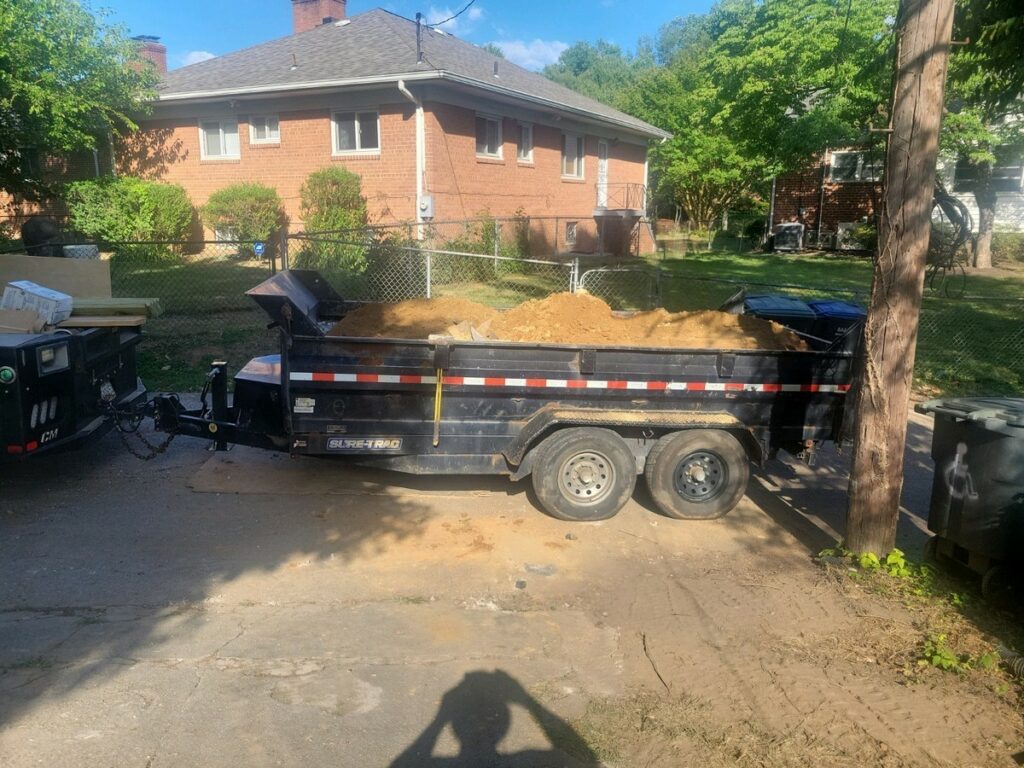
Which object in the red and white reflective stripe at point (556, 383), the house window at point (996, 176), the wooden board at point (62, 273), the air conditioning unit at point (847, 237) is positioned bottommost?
the red and white reflective stripe at point (556, 383)

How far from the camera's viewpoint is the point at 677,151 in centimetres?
3681

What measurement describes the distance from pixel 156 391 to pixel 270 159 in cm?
1138

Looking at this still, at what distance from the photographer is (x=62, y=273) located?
795 cm

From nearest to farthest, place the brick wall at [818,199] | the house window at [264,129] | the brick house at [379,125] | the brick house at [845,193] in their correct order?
the brick house at [379,125] → the house window at [264,129] → the brick house at [845,193] → the brick wall at [818,199]

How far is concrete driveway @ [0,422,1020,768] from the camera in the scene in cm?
376

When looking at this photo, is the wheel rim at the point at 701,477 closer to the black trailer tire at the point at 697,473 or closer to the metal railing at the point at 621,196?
the black trailer tire at the point at 697,473

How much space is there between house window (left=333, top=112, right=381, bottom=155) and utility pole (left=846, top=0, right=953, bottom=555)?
1468cm

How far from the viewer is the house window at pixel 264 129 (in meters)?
19.9

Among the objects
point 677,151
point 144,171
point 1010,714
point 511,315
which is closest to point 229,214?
point 144,171

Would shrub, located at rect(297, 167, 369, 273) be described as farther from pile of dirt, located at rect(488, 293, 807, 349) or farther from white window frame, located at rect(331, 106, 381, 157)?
pile of dirt, located at rect(488, 293, 807, 349)

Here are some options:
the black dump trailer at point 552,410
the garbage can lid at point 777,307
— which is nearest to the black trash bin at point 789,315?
the garbage can lid at point 777,307

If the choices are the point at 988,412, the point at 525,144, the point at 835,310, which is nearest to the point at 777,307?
the point at 835,310

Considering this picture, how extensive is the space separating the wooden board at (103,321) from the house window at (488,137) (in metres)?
13.7

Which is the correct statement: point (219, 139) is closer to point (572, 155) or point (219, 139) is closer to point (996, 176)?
point (572, 155)
